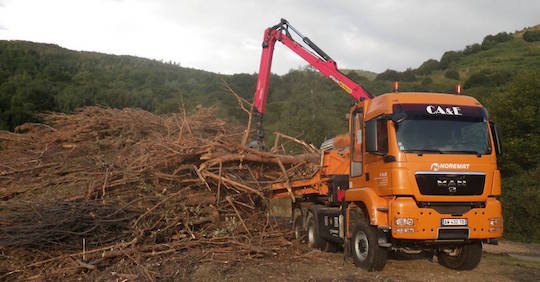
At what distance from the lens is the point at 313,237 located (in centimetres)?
1026

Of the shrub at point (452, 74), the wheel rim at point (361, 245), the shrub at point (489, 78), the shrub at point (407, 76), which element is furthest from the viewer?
the shrub at point (407, 76)

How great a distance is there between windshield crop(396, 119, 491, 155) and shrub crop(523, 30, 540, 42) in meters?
69.5

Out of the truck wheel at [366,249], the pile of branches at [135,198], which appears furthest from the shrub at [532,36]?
the truck wheel at [366,249]

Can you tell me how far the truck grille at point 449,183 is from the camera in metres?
7.10

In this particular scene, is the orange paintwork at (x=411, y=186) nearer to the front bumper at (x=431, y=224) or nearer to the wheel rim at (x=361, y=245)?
the front bumper at (x=431, y=224)

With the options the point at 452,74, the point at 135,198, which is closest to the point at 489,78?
the point at 452,74

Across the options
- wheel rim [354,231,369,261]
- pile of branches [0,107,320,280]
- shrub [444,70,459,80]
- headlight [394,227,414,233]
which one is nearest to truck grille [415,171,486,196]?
headlight [394,227,414,233]

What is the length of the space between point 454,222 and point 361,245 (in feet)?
5.18

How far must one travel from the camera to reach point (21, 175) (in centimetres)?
1121

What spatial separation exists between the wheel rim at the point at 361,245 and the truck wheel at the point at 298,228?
2.97 metres

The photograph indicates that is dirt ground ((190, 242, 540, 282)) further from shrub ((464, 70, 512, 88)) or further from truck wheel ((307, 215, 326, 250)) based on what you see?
shrub ((464, 70, 512, 88))

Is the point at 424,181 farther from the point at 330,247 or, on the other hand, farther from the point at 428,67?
the point at 428,67

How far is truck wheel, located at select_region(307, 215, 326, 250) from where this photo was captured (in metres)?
9.98

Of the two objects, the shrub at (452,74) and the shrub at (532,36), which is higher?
the shrub at (532,36)
